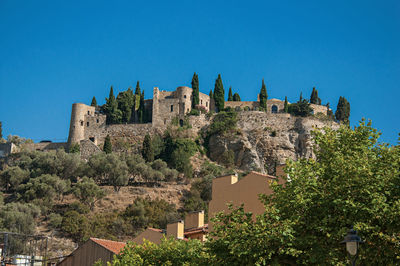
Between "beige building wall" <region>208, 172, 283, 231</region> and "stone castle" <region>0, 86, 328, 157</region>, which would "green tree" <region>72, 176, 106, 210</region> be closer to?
"stone castle" <region>0, 86, 328, 157</region>

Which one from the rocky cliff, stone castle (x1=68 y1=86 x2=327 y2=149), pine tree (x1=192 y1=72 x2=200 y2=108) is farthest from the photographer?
pine tree (x1=192 y1=72 x2=200 y2=108)

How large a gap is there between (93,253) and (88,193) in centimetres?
3752

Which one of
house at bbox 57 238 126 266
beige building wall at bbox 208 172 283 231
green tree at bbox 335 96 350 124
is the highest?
green tree at bbox 335 96 350 124

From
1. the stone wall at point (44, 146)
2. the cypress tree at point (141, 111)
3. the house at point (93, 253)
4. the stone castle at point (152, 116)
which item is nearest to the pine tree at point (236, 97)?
the stone castle at point (152, 116)

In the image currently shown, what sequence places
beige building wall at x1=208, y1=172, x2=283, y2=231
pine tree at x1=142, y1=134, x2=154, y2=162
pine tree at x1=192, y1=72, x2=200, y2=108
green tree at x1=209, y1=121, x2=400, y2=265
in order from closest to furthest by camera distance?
green tree at x1=209, y1=121, x2=400, y2=265, beige building wall at x1=208, y1=172, x2=283, y2=231, pine tree at x1=142, y1=134, x2=154, y2=162, pine tree at x1=192, y1=72, x2=200, y2=108

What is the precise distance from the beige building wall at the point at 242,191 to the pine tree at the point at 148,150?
48.3 metres

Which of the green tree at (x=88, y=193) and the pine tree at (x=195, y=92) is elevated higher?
the pine tree at (x=195, y=92)

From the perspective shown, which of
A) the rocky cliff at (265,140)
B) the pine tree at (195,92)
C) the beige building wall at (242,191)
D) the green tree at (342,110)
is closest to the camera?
the beige building wall at (242,191)

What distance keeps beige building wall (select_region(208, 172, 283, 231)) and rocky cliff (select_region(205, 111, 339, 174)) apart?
48613 mm

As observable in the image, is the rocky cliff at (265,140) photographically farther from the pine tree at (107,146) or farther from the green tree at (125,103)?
the pine tree at (107,146)

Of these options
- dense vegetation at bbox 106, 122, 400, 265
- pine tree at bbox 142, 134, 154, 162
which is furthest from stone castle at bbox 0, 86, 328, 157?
dense vegetation at bbox 106, 122, 400, 265

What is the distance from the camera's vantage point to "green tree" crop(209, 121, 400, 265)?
19188 mm

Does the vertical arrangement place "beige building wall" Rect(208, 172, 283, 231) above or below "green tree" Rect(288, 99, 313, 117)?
below

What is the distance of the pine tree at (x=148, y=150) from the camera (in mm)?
80062
